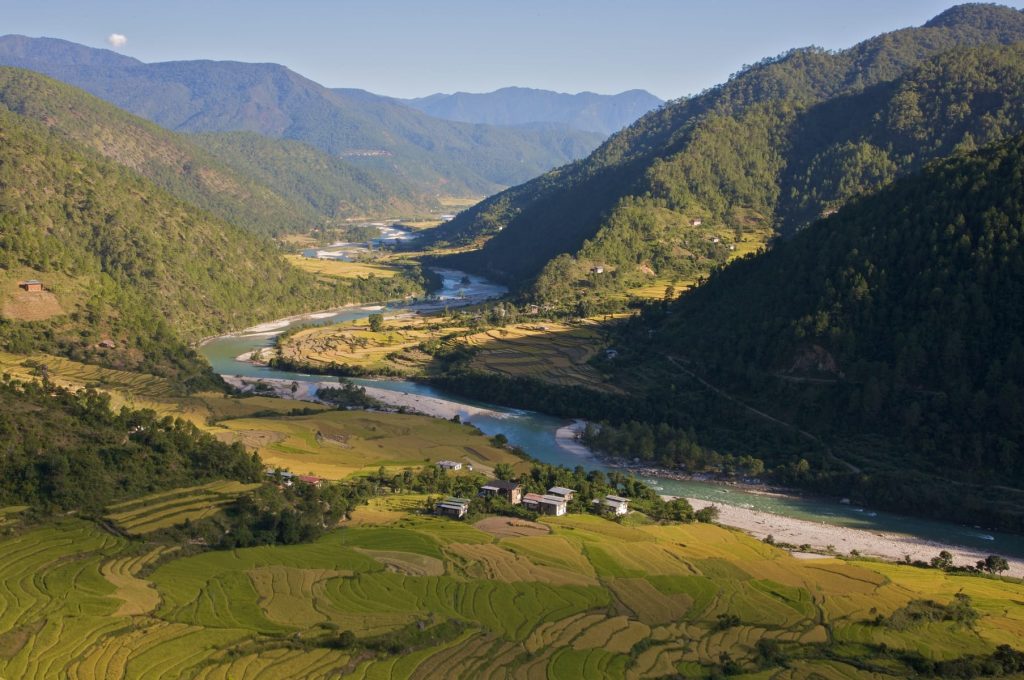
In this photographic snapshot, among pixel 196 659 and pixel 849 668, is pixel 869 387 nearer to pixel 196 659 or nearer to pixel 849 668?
pixel 849 668

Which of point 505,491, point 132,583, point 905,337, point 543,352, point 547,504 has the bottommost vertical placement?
point 132,583

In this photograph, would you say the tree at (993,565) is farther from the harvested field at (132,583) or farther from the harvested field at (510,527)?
the harvested field at (132,583)

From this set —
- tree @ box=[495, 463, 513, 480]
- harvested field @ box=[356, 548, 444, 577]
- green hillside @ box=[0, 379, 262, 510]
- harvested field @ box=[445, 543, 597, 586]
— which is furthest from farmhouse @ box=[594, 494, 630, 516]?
green hillside @ box=[0, 379, 262, 510]

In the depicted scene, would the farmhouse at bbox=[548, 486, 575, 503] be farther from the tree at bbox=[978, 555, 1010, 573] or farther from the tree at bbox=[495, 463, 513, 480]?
the tree at bbox=[978, 555, 1010, 573]

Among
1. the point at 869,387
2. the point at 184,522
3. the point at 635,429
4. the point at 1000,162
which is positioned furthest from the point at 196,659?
the point at 1000,162

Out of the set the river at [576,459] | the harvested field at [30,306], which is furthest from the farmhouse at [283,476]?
the harvested field at [30,306]

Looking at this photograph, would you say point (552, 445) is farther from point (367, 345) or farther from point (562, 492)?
point (367, 345)

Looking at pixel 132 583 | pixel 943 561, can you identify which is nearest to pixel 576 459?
pixel 943 561
